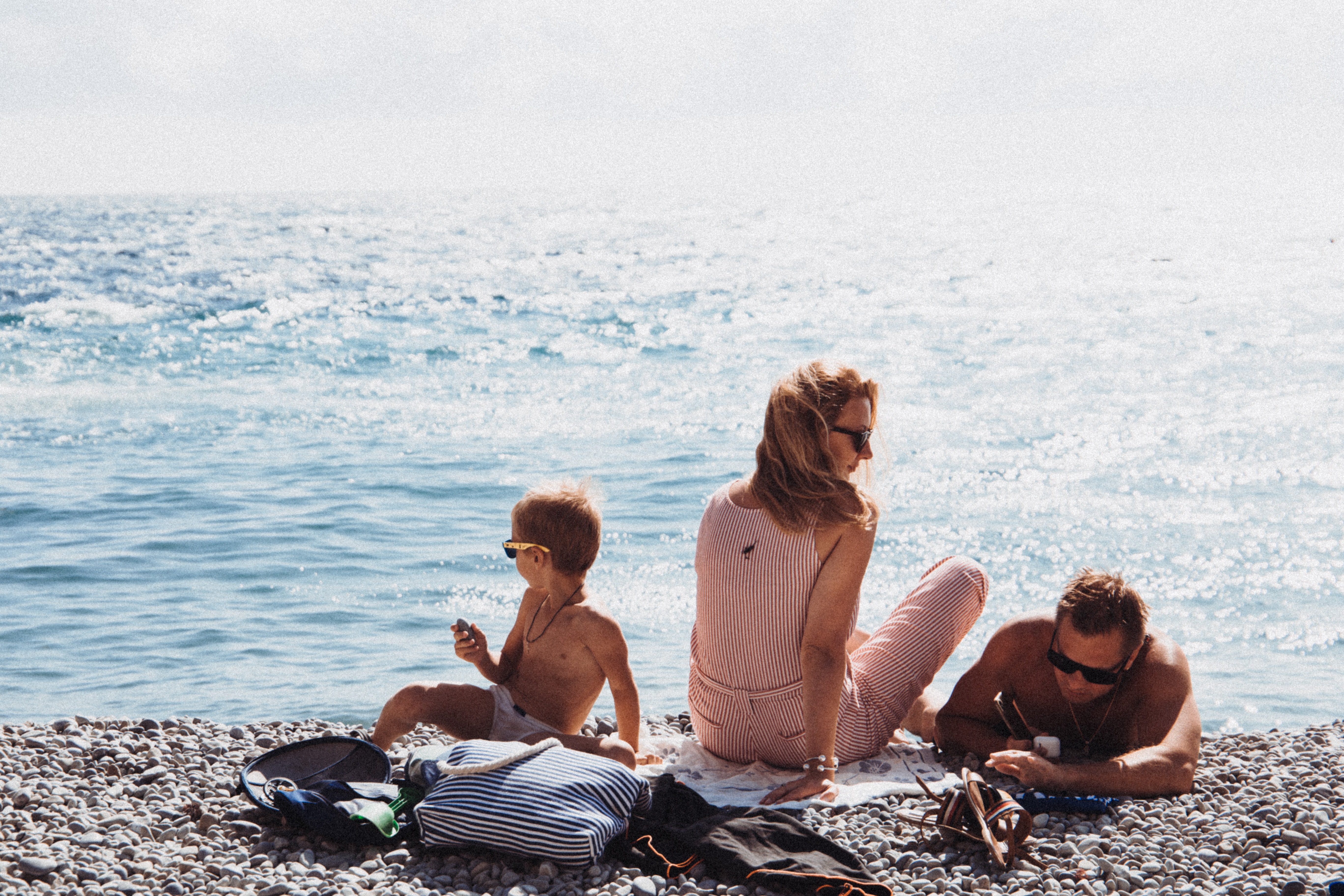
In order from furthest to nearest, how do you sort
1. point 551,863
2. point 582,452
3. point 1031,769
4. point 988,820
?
1. point 582,452
2. point 1031,769
3. point 988,820
4. point 551,863

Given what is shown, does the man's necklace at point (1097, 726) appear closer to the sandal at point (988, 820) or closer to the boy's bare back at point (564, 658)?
the boy's bare back at point (564, 658)

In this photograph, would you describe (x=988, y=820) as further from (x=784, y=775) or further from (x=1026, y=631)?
(x=1026, y=631)

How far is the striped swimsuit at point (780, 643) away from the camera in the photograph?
158 inches

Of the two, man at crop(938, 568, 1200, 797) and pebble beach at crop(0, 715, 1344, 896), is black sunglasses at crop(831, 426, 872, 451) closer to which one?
man at crop(938, 568, 1200, 797)

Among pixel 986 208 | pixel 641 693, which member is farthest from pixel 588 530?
pixel 986 208

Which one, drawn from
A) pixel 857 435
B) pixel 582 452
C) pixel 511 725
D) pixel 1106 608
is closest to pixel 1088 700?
pixel 1106 608

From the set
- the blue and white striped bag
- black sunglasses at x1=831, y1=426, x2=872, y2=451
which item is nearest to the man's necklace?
the blue and white striped bag

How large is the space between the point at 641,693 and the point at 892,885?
3253 millimetres

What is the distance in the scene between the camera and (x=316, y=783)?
12.1 ft

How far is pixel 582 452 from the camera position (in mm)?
12734

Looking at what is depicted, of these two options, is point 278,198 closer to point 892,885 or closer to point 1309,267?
point 1309,267

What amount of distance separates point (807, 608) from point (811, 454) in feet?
1.65

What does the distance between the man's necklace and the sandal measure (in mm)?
788

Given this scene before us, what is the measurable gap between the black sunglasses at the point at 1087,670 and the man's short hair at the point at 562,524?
156 centimetres
